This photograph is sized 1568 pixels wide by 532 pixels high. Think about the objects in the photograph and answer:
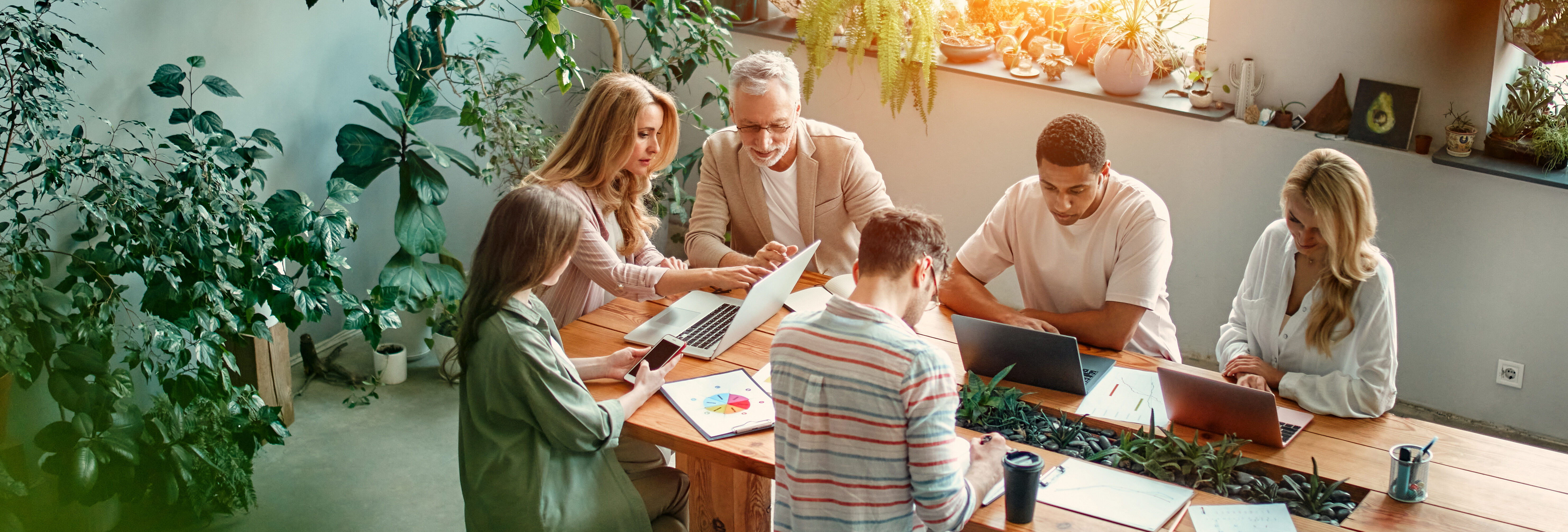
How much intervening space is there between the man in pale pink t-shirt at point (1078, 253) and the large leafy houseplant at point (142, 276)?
6.07 feet

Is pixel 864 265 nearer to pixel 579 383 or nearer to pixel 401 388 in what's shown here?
pixel 579 383

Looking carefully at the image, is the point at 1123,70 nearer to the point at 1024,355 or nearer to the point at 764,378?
the point at 1024,355

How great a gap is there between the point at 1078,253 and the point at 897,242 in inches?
45.0

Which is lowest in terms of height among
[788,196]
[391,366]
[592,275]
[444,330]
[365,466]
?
[365,466]

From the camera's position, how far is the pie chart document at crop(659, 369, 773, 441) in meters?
2.30

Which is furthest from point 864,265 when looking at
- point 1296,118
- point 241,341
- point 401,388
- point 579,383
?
point 401,388

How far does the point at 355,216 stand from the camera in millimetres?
4129

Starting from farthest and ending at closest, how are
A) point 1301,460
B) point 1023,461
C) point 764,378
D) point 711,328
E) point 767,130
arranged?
point 767,130, point 711,328, point 764,378, point 1301,460, point 1023,461

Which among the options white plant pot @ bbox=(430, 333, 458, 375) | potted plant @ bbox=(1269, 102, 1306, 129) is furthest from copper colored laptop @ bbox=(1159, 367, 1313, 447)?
white plant pot @ bbox=(430, 333, 458, 375)

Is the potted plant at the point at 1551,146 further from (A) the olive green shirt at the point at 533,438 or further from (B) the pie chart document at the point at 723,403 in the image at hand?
(A) the olive green shirt at the point at 533,438

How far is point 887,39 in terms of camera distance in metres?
4.02

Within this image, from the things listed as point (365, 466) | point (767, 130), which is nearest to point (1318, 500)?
point (767, 130)

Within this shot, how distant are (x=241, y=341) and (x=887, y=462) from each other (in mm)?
2094

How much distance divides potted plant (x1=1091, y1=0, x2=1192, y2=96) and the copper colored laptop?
190 centimetres
